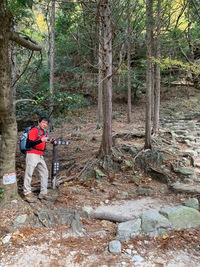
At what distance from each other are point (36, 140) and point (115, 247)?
2.36 metres

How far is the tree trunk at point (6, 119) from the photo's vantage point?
3500 millimetres

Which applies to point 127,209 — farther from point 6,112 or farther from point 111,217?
point 6,112

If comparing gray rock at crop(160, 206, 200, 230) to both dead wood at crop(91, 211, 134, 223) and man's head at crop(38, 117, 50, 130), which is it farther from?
man's head at crop(38, 117, 50, 130)

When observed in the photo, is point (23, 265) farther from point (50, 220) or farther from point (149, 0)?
point (149, 0)

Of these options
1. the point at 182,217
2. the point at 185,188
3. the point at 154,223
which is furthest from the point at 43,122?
the point at 185,188

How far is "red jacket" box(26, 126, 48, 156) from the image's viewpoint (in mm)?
4230

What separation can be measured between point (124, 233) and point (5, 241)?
1755mm

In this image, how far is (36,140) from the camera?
4.24m

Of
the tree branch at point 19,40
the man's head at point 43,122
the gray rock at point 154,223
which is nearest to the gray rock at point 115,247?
the gray rock at point 154,223

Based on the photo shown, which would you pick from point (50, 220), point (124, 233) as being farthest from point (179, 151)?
point (50, 220)

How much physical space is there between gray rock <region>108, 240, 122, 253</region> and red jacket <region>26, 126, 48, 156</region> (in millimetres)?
2201

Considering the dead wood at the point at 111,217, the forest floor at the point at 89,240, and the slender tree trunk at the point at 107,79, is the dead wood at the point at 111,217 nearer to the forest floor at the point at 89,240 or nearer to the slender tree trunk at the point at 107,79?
the forest floor at the point at 89,240

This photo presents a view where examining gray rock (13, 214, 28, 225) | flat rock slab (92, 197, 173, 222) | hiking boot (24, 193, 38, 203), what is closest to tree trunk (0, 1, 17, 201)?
hiking boot (24, 193, 38, 203)

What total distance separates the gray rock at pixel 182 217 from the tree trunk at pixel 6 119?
2799 millimetres
